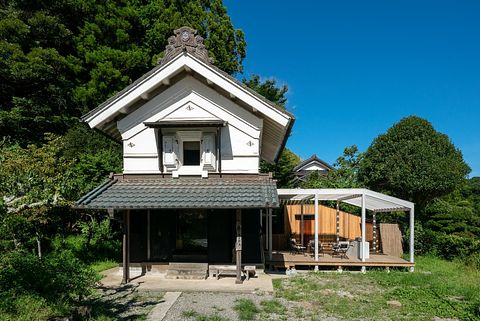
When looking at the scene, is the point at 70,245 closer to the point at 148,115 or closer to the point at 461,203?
the point at 148,115

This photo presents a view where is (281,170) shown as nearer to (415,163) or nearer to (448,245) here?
(415,163)

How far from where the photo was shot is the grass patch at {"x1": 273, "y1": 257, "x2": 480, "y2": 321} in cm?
773

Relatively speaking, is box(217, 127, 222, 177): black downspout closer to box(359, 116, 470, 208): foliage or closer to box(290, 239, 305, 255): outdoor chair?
box(290, 239, 305, 255): outdoor chair

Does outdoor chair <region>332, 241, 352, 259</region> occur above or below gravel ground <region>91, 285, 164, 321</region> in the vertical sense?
above

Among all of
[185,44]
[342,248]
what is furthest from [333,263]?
[185,44]

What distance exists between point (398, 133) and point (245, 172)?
10566 mm

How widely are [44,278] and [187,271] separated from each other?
199 inches

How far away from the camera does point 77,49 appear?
23.7 metres

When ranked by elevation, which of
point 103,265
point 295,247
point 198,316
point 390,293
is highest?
point 295,247

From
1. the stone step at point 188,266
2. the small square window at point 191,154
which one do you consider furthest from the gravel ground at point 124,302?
the small square window at point 191,154

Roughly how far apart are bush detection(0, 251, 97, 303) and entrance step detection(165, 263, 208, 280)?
3.88 m

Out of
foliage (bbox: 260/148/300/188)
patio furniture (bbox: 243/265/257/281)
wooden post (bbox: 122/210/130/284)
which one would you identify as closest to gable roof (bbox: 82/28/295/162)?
wooden post (bbox: 122/210/130/284)

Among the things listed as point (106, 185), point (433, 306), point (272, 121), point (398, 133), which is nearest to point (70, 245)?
point (106, 185)

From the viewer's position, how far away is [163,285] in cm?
998
